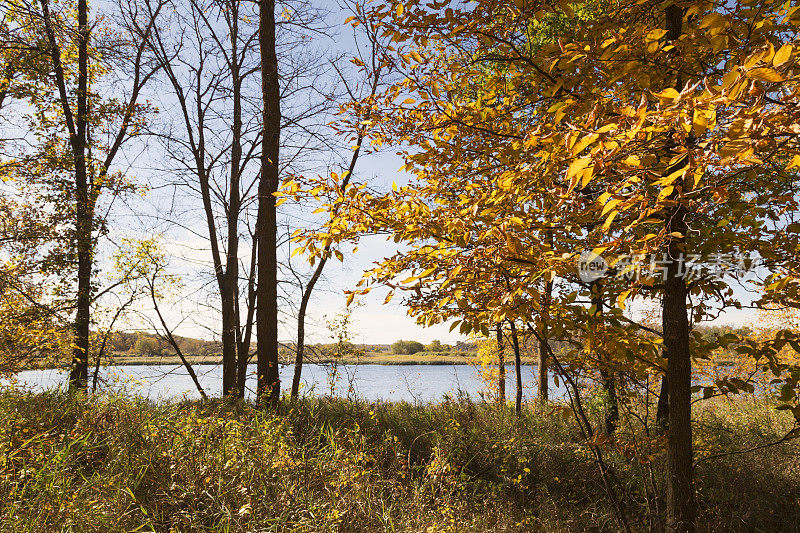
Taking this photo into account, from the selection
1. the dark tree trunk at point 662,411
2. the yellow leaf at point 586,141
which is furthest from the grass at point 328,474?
the yellow leaf at point 586,141

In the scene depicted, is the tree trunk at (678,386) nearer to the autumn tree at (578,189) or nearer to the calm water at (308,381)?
the autumn tree at (578,189)

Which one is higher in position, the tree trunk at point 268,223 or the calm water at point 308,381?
the tree trunk at point 268,223

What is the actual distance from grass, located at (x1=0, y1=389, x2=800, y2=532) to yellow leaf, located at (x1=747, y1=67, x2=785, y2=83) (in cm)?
279

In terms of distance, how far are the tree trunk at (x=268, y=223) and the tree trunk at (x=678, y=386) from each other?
17.1ft

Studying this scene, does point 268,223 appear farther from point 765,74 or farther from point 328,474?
point 765,74

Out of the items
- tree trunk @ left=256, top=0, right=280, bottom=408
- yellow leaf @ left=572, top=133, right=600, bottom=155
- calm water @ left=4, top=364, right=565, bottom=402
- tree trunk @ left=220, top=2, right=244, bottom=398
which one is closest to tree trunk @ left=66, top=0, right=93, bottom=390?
calm water @ left=4, top=364, right=565, bottom=402

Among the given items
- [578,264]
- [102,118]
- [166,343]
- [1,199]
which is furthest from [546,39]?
[1,199]

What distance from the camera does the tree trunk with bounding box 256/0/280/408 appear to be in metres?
6.70

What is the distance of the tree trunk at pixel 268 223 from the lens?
670cm

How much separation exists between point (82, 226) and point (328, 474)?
7.88 metres

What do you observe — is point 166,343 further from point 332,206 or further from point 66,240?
point 332,206

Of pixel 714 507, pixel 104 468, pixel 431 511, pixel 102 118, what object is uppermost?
pixel 102 118

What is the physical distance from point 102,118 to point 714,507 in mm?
12816

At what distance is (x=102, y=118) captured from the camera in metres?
9.79
